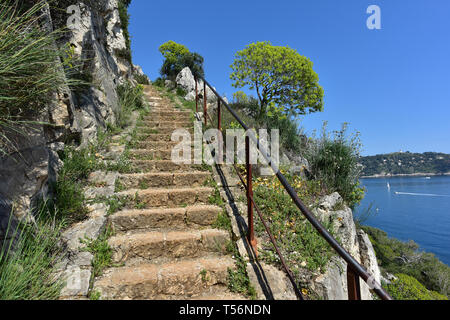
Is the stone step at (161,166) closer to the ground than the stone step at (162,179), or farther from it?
farther from it

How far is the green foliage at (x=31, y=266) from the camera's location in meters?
1.36

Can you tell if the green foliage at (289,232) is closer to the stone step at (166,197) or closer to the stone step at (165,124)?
the stone step at (166,197)

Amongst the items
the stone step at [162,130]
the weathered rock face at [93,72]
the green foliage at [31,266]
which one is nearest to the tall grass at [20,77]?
the green foliage at [31,266]

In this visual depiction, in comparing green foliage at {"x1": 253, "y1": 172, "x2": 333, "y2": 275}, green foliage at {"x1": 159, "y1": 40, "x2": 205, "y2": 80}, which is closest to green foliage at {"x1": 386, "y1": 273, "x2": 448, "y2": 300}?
green foliage at {"x1": 253, "y1": 172, "x2": 333, "y2": 275}

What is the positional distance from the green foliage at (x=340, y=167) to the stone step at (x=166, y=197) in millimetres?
2509

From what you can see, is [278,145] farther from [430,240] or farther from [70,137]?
[430,240]

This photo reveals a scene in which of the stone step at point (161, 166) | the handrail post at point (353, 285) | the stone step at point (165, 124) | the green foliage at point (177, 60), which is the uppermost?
the green foliage at point (177, 60)

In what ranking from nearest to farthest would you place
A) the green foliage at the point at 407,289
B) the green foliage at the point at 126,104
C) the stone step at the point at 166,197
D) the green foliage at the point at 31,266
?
1. the green foliage at the point at 31,266
2. the stone step at the point at 166,197
3. the green foliage at the point at 126,104
4. the green foliage at the point at 407,289

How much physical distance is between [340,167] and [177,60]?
18.4 meters

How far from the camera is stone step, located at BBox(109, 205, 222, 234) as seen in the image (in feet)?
8.05

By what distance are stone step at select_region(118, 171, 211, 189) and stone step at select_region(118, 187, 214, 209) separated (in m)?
0.17

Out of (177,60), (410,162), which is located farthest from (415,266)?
(410,162)

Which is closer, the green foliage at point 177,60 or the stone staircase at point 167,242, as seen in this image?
the stone staircase at point 167,242

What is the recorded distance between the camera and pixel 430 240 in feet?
88.1
